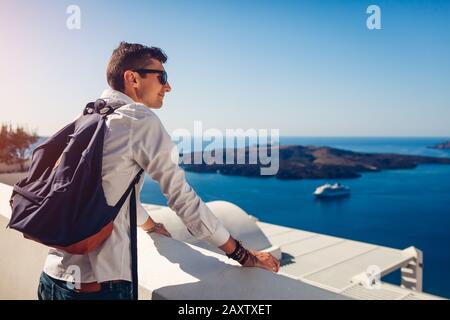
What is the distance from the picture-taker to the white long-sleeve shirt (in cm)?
139

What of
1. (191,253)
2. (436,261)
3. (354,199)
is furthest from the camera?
(354,199)

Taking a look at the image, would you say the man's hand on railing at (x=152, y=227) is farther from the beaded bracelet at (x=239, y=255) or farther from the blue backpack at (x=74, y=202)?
the blue backpack at (x=74, y=202)

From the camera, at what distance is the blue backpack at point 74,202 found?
50.9 inches

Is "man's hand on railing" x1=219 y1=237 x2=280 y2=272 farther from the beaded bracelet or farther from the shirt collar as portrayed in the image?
the shirt collar

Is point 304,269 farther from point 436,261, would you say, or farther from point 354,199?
point 354,199

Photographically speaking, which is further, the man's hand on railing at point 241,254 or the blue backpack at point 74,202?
the man's hand on railing at point 241,254

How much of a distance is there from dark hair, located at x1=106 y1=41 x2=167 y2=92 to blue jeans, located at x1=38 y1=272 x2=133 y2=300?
816 mm

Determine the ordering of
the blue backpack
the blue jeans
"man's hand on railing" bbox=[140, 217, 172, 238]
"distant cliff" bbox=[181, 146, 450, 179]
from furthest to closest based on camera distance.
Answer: "distant cliff" bbox=[181, 146, 450, 179], "man's hand on railing" bbox=[140, 217, 172, 238], the blue jeans, the blue backpack

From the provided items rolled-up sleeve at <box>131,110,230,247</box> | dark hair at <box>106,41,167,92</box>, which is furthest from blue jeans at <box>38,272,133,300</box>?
dark hair at <box>106,41,167,92</box>

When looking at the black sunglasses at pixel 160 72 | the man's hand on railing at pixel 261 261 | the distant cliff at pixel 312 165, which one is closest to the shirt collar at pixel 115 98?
the black sunglasses at pixel 160 72

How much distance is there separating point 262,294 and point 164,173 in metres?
0.60

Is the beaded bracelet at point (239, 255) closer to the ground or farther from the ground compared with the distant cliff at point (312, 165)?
farther from the ground
